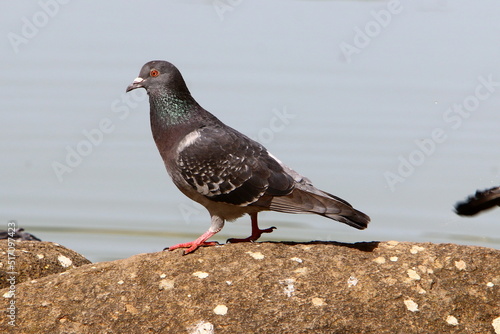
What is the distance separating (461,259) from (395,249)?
1.68 ft

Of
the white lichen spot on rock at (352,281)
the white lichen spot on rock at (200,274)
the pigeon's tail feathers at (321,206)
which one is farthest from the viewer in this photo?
the pigeon's tail feathers at (321,206)

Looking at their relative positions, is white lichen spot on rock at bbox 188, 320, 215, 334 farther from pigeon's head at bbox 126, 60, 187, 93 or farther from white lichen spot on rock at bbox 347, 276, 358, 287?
pigeon's head at bbox 126, 60, 187, 93

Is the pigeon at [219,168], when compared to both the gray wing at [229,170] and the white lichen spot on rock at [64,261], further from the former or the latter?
the white lichen spot on rock at [64,261]

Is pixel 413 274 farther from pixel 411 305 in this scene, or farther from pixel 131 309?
pixel 131 309

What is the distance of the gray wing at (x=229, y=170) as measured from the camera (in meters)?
7.94

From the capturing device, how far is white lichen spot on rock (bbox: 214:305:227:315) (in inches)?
253

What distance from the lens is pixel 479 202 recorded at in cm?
725

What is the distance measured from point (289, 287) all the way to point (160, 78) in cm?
268

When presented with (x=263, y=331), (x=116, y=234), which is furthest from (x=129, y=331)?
(x=116, y=234)

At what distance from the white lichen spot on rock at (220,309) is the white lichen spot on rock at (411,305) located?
129 cm

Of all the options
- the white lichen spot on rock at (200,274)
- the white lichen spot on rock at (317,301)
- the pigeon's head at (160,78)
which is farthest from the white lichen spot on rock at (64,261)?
the white lichen spot on rock at (317,301)

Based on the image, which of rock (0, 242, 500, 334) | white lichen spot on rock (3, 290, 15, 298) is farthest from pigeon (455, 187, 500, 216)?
white lichen spot on rock (3, 290, 15, 298)

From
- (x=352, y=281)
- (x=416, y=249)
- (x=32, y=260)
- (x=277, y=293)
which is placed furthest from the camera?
(x=32, y=260)

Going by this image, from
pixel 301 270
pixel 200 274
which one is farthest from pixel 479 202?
pixel 200 274
